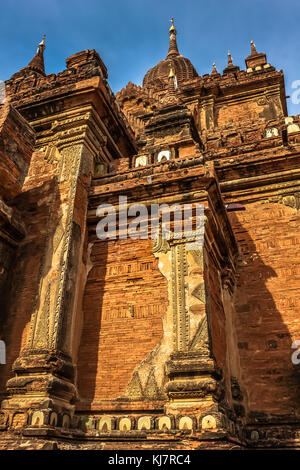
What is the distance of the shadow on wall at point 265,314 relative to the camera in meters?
7.84

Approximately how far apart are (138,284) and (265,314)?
333 cm

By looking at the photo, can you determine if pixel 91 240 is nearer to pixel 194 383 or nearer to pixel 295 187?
pixel 194 383

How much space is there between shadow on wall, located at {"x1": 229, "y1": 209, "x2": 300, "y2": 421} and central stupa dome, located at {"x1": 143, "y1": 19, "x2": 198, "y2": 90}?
18.9m

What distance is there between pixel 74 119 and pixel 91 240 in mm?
3067

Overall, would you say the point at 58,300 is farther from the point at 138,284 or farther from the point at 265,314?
the point at 265,314

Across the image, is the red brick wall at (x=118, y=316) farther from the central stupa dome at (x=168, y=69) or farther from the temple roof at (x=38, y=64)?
the central stupa dome at (x=168, y=69)

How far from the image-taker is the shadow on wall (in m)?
7.84

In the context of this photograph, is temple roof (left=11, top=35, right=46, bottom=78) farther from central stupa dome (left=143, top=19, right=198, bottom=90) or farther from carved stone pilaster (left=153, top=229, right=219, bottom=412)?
carved stone pilaster (left=153, top=229, right=219, bottom=412)

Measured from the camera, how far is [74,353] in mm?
6777

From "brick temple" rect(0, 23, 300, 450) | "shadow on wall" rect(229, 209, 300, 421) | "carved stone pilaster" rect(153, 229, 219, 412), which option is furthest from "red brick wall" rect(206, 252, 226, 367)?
"shadow on wall" rect(229, 209, 300, 421)

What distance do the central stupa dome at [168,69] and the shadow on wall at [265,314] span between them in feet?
61.9
